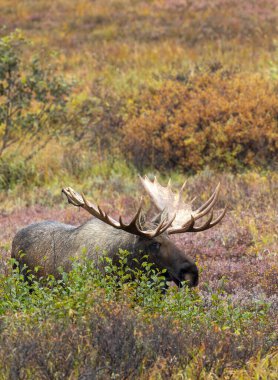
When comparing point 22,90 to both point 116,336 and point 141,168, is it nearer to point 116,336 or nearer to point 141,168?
point 141,168

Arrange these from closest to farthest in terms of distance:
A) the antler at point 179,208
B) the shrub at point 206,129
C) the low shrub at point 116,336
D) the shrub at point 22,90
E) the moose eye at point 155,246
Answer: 1. the low shrub at point 116,336
2. the moose eye at point 155,246
3. the antler at point 179,208
4. the shrub at point 206,129
5. the shrub at point 22,90

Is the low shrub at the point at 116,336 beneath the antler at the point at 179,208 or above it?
above

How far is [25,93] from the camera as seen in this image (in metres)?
13.7

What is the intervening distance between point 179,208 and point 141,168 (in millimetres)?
5905

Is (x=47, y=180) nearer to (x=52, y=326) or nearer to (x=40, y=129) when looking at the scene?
(x=40, y=129)

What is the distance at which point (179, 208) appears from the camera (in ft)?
23.4

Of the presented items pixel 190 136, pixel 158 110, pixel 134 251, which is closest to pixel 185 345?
pixel 134 251

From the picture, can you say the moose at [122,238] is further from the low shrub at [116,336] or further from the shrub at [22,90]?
the shrub at [22,90]

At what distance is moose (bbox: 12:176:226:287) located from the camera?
6.31m

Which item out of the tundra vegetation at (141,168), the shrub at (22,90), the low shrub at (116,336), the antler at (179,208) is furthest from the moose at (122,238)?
the shrub at (22,90)

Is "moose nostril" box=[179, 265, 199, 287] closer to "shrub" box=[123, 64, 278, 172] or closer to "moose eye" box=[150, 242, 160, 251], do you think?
"moose eye" box=[150, 242, 160, 251]

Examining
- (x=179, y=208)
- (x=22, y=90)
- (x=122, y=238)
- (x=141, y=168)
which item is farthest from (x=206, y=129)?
(x=122, y=238)

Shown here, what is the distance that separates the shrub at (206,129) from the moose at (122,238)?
526cm

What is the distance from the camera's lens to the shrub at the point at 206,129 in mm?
12586
